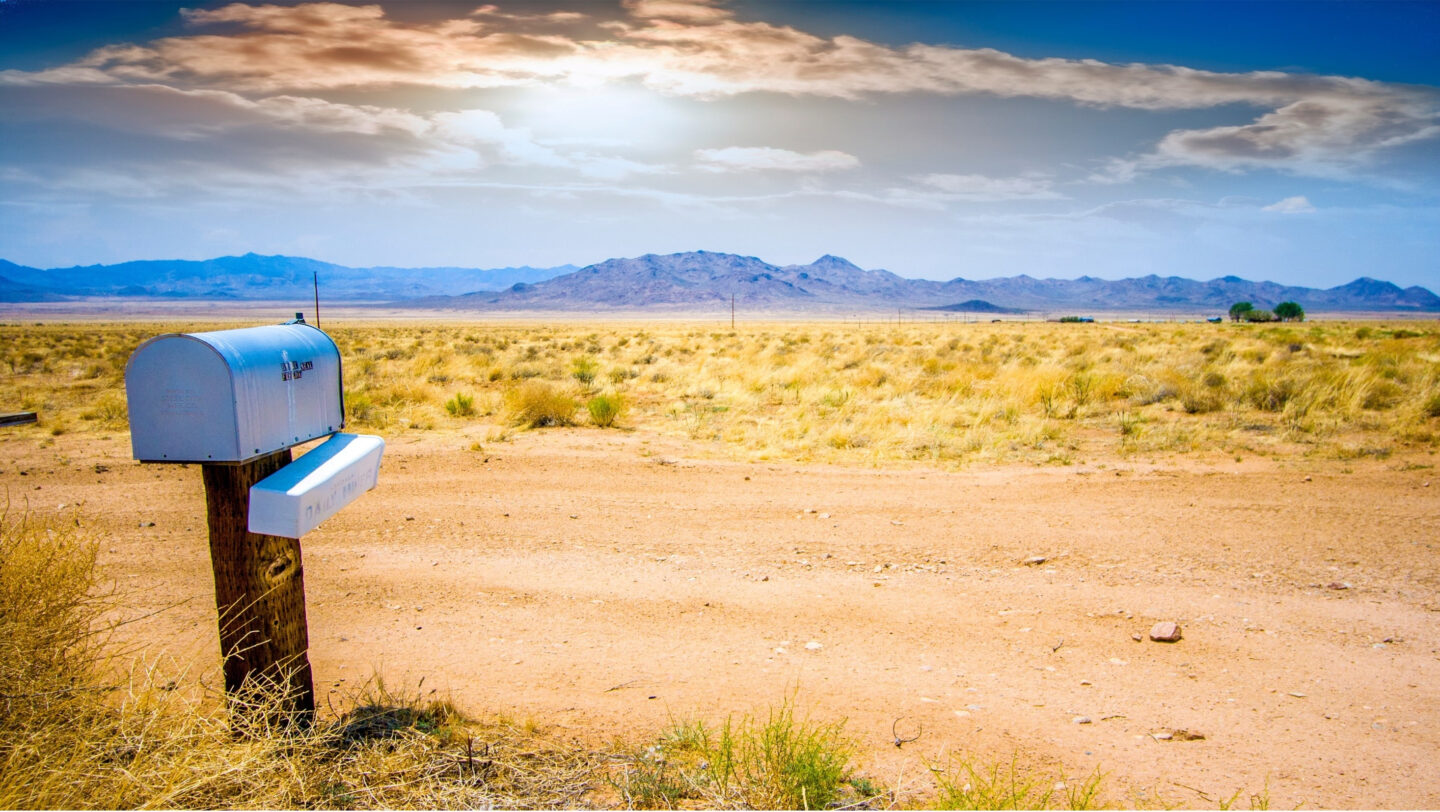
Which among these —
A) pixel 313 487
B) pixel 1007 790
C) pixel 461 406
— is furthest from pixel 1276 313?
pixel 313 487

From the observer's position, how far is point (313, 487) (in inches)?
122

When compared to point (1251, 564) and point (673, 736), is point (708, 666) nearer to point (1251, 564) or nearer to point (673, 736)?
point (673, 736)

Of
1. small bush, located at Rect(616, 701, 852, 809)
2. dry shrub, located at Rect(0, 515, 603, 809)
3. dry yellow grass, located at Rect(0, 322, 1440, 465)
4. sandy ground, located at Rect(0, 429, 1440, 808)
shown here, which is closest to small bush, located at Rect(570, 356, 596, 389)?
dry yellow grass, located at Rect(0, 322, 1440, 465)

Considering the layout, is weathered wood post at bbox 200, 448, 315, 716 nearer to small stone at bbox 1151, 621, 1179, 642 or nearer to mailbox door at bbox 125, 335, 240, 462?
mailbox door at bbox 125, 335, 240, 462

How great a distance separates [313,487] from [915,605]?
4.24m

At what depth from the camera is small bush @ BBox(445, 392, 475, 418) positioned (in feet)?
51.2

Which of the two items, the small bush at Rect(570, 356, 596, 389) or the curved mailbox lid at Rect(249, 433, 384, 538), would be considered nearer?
the curved mailbox lid at Rect(249, 433, 384, 538)

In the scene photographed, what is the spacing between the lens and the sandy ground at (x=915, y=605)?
408cm

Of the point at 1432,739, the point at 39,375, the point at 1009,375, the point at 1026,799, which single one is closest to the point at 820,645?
the point at 1026,799

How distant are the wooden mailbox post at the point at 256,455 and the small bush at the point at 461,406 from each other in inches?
475

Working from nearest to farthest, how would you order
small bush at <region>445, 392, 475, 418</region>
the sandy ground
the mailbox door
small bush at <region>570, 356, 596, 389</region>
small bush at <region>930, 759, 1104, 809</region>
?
1. the mailbox door
2. small bush at <region>930, 759, 1104, 809</region>
3. the sandy ground
4. small bush at <region>445, 392, 475, 418</region>
5. small bush at <region>570, 356, 596, 389</region>

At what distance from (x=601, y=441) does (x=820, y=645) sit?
813 centimetres

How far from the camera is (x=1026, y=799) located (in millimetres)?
3408

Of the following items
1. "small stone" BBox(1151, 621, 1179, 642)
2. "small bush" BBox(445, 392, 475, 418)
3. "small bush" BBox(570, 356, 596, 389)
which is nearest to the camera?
"small stone" BBox(1151, 621, 1179, 642)
